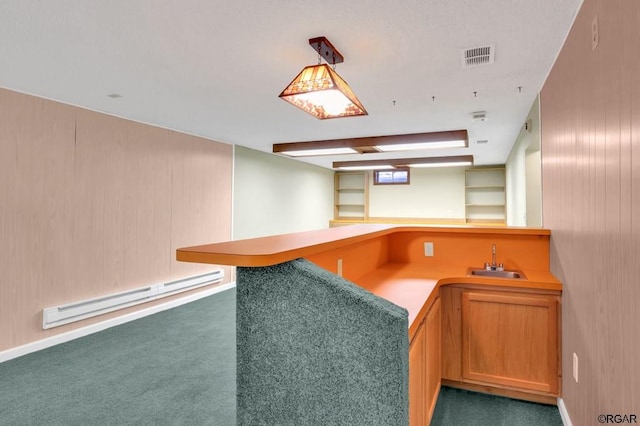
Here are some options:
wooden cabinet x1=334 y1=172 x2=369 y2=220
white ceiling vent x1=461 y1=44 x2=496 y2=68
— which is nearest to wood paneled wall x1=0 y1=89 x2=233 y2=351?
white ceiling vent x1=461 y1=44 x2=496 y2=68

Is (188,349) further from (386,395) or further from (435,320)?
(386,395)

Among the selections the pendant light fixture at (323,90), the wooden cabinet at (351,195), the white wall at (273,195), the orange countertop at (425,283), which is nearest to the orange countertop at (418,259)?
the orange countertop at (425,283)

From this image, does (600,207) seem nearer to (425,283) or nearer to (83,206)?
(425,283)

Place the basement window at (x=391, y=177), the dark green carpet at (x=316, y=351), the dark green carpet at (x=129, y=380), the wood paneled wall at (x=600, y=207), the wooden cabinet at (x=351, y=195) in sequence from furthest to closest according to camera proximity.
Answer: the wooden cabinet at (x=351, y=195) < the basement window at (x=391, y=177) < the dark green carpet at (x=129, y=380) < the wood paneled wall at (x=600, y=207) < the dark green carpet at (x=316, y=351)

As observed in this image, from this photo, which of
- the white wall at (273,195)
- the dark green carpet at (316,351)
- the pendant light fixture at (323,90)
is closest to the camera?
the dark green carpet at (316,351)

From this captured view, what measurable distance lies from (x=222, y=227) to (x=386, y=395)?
5.17m

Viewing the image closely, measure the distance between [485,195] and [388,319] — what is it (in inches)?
342

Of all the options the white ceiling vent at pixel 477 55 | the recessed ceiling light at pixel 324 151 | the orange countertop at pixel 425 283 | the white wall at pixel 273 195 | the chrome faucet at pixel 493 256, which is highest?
the white ceiling vent at pixel 477 55

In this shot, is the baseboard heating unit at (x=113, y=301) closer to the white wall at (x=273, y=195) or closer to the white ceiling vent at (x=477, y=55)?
the white wall at (x=273, y=195)

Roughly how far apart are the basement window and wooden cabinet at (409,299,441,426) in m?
7.25

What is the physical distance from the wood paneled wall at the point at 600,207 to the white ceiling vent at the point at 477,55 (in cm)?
44

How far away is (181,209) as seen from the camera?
512cm

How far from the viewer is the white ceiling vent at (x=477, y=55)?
7.94ft

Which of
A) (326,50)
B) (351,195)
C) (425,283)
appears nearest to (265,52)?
(326,50)
